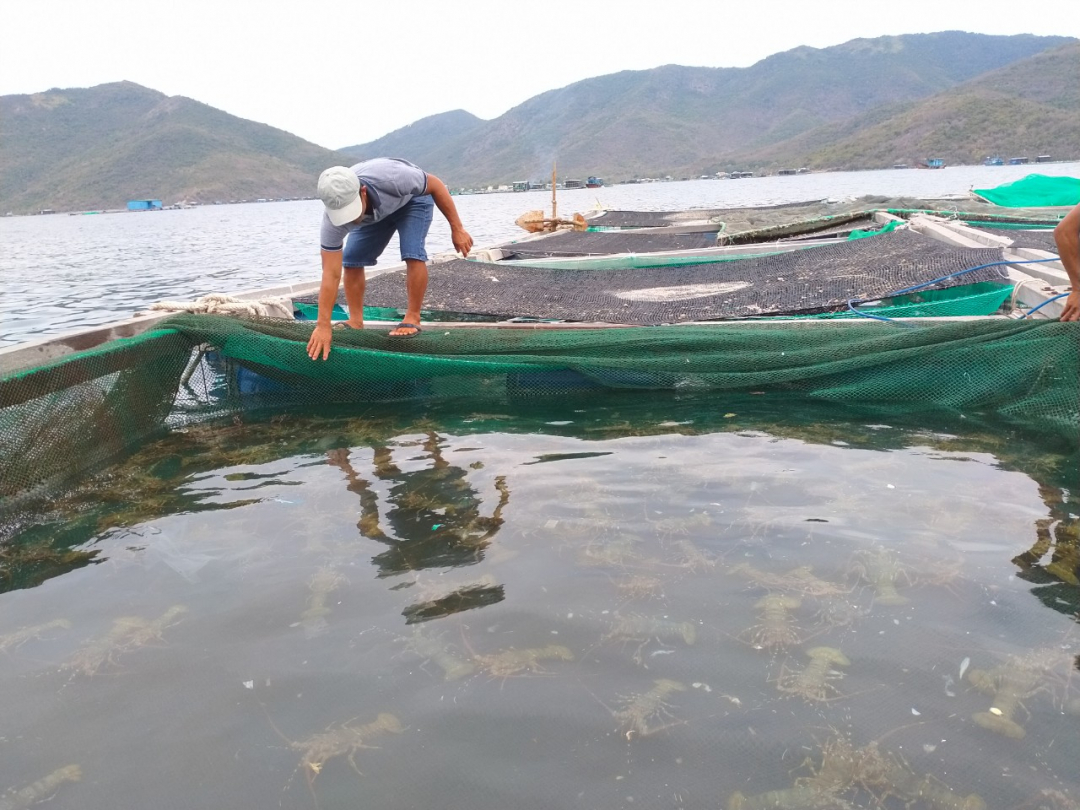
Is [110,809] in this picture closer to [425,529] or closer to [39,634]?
[39,634]

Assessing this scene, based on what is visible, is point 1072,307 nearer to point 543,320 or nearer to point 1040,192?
point 543,320

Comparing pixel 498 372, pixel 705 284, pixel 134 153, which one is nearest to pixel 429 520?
pixel 498 372

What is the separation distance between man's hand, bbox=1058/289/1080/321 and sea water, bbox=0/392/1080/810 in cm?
68

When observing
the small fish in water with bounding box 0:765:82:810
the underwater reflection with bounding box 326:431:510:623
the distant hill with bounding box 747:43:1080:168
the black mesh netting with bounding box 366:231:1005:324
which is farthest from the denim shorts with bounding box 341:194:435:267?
the distant hill with bounding box 747:43:1080:168

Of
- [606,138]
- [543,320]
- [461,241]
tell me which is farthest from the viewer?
[606,138]

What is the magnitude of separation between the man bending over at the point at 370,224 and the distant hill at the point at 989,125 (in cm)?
9215

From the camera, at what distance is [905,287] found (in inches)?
235

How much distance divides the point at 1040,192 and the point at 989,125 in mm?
81595

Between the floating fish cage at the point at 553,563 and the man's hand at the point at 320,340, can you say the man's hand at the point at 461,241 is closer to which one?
the floating fish cage at the point at 553,563

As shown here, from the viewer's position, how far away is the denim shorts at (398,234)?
16.6ft

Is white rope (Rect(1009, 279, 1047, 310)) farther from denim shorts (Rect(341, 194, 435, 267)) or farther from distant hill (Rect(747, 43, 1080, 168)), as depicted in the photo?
distant hill (Rect(747, 43, 1080, 168))

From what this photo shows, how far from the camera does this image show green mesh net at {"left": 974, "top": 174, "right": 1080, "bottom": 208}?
14.8 m

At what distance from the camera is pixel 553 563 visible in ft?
9.18

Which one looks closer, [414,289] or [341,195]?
[341,195]
